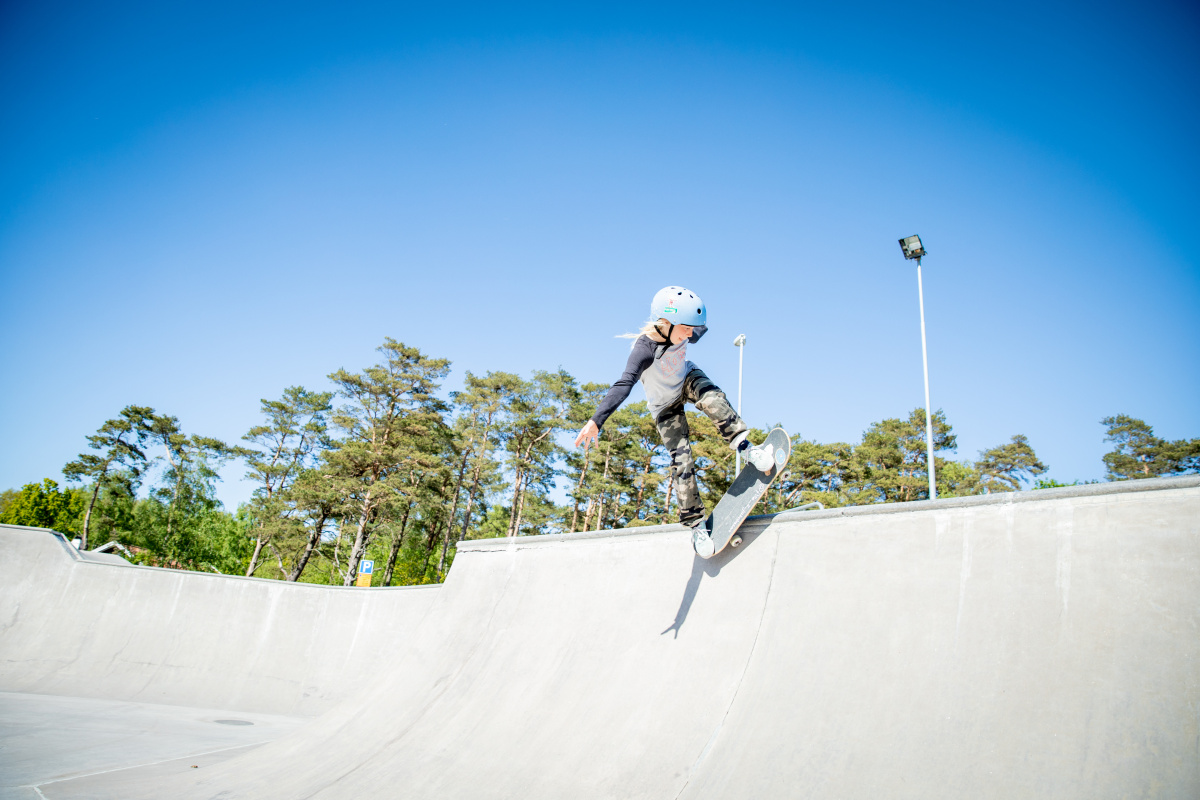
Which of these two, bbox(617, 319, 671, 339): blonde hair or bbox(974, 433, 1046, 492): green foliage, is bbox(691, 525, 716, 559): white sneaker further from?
bbox(974, 433, 1046, 492): green foliage

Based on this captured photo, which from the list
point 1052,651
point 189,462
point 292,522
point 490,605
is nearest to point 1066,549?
point 1052,651

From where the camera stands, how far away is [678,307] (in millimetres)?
4684

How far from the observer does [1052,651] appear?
2.87 m

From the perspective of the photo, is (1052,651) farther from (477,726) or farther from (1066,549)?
(477,726)

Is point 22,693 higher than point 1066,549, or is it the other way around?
point 1066,549

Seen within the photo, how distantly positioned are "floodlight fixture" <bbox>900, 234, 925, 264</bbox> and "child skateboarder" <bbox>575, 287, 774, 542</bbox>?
46.8 ft

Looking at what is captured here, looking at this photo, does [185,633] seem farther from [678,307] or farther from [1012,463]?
[1012,463]

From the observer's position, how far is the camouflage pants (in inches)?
182

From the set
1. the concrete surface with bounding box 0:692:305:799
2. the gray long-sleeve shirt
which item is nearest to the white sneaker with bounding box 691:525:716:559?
the gray long-sleeve shirt

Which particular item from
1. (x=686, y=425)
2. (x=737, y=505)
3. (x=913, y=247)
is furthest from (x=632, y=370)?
(x=913, y=247)

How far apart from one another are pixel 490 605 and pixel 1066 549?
4.98 metres

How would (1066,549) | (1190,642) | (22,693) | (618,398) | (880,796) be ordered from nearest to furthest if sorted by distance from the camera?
1. (1190,642)
2. (880,796)
3. (1066,549)
4. (618,398)
5. (22,693)

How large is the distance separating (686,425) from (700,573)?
3.89 feet

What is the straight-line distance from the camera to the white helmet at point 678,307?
4664 millimetres
